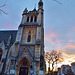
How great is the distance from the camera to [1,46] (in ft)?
58.8

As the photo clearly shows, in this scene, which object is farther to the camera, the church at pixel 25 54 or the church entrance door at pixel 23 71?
the church entrance door at pixel 23 71

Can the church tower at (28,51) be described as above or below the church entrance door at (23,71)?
above

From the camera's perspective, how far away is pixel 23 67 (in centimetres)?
1412

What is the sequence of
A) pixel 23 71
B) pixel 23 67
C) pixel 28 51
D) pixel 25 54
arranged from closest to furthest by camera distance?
pixel 23 71 < pixel 23 67 < pixel 25 54 < pixel 28 51

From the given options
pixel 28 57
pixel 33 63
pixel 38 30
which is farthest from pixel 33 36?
pixel 33 63

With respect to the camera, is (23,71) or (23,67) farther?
(23,67)

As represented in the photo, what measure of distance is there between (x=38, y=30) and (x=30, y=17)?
6.25 metres

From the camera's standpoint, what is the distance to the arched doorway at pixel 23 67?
13.7 meters

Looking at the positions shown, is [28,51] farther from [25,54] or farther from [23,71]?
[23,71]

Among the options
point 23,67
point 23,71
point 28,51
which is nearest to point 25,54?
point 28,51

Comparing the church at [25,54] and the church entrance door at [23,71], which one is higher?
the church at [25,54]

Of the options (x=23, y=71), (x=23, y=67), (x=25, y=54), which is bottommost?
(x=23, y=71)

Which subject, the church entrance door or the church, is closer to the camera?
the church

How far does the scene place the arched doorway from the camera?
13.7 meters
